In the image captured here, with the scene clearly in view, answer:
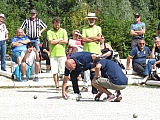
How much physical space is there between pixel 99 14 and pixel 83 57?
1421 centimetres

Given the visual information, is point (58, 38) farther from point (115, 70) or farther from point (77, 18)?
point (77, 18)

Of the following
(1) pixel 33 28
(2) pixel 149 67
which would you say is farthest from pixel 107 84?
(1) pixel 33 28

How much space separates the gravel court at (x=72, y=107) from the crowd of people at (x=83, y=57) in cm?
40

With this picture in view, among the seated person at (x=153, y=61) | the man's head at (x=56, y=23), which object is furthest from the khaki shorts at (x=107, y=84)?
the seated person at (x=153, y=61)

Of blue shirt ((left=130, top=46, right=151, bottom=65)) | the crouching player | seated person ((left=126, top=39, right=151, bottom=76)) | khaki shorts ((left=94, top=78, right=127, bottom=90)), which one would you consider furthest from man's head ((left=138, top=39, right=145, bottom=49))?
khaki shorts ((left=94, top=78, right=127, bottom=90))

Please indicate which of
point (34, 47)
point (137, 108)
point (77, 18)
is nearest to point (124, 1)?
point (77, 18)

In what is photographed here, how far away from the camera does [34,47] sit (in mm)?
13070

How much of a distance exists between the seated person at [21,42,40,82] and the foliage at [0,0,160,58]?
5.89m

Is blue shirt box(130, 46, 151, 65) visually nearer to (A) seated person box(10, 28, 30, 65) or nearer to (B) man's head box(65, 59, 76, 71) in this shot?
(A) seated person box(10, 28, 30, 65)

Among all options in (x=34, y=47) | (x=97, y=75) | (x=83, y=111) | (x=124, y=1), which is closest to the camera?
(x=83, y=111)

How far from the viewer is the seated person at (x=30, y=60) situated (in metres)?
12.5

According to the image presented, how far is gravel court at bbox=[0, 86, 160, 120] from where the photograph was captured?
8223mm

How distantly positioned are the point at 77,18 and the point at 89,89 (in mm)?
13098

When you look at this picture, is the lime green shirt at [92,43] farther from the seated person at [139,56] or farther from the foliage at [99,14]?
the foliage at [99,14]
